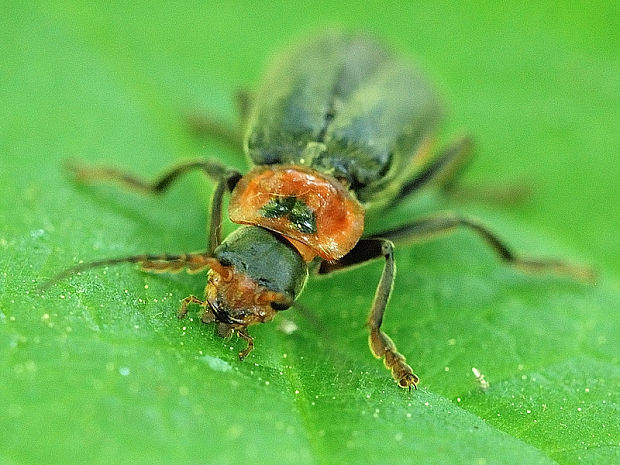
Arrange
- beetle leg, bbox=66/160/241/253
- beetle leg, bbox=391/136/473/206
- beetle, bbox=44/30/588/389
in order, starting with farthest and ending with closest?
beetle leg, bbox=391/136/473/206 < beetle leg, bbox=66/160/241/253 < beetle, bbox=44/30/588/389

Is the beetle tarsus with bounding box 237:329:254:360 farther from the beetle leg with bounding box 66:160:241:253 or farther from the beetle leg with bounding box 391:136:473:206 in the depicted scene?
the beetle leg with bounding box 391:136:473:206

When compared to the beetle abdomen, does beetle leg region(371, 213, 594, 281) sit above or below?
below

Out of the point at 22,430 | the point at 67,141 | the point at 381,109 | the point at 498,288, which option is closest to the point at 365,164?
the point at 381,109

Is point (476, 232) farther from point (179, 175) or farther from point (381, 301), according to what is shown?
point (179, 175)

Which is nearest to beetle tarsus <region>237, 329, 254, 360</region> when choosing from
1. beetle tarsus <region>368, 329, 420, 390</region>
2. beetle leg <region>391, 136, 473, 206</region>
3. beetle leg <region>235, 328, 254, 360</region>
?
beetle leg <region>235, 328, 254, 360</region>

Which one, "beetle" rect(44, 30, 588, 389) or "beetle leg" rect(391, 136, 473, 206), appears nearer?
"beetle" rect(44, 30, 588, 389)

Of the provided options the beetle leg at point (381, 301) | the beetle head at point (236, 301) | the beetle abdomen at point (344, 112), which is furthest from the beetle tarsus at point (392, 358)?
the beetle abdomen at point (344, 112)

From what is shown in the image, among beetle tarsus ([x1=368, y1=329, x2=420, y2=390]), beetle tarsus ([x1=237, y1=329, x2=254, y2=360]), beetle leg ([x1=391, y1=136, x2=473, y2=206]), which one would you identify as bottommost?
beetle tarsus ([x1=237, y1=329, x2=254, y2=360])
